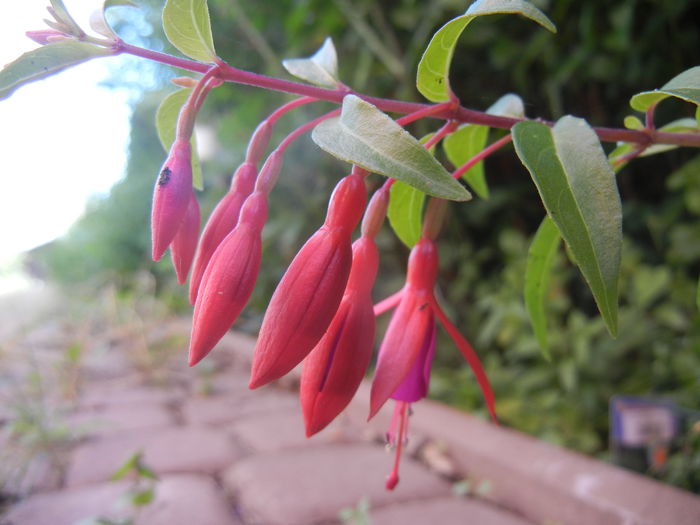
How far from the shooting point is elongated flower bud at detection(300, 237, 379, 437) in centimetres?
24

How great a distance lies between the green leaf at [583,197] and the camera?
21 centimetres

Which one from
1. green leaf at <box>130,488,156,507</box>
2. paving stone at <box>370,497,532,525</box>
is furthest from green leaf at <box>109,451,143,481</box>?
paving stone at <box>370,497,532,525</box>

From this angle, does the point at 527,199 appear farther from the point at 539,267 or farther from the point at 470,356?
the point at 470,356

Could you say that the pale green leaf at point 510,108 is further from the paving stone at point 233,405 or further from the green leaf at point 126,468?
the paving stone at point 233,405

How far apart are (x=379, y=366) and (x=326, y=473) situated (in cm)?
59

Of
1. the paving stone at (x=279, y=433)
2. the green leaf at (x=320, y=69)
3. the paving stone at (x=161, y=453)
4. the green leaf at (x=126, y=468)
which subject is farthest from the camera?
the paving stone at (x=279, y=433)

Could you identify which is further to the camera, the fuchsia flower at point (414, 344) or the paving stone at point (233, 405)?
the paving stone at point (233, 405)

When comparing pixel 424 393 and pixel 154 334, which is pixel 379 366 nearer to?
pixel 424 393

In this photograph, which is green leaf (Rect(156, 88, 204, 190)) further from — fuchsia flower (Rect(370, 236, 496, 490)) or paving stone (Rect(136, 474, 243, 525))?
paving stone (Rect(136, 474, 243, 525))

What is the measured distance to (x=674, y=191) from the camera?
4.31ft

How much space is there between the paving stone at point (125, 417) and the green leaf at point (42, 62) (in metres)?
0.85

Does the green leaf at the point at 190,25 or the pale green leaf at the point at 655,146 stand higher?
the green leaf at the point at 190,25

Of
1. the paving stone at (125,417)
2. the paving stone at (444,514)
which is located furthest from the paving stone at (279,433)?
the paving stone at (444,514)

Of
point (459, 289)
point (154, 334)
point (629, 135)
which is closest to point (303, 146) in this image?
point (459, 289)
